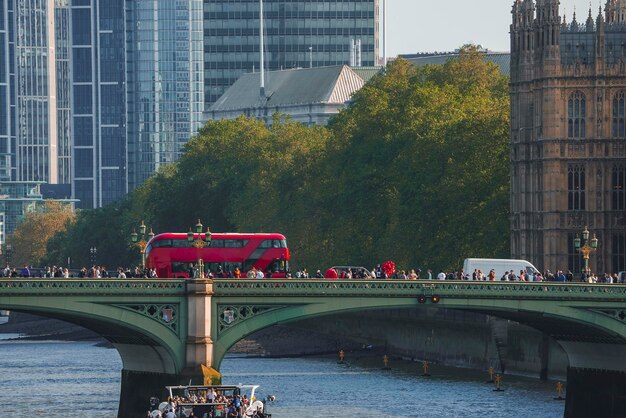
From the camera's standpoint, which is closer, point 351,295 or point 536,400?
point 351,295

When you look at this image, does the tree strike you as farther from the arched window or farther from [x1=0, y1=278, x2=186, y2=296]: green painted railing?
[x1=0, y1=278, x2=186, y2=296]: green painted railing

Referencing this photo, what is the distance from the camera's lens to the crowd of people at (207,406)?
87.2 meters

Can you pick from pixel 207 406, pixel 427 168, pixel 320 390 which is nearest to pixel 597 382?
pixel 320 390

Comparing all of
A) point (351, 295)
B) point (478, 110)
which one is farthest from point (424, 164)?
point (351, 295)

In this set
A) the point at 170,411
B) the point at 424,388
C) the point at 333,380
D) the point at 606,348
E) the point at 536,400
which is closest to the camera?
the point at 170,411

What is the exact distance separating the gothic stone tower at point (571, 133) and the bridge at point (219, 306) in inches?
1062

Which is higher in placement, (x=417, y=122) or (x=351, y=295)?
(x=417, y=122)

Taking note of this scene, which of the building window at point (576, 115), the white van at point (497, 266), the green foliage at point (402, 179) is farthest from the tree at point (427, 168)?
the white van at point (497, 266)

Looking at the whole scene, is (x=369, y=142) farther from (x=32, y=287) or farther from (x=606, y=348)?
(x=32, y=287)

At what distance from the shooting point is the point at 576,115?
126 metres

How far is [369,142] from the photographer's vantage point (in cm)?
16250

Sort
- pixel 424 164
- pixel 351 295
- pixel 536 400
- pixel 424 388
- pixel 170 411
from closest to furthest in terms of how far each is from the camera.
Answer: pixel 170 411 → pixel 351 295 → pixel 536 400 → pixel 424 388 → pixel 424 164

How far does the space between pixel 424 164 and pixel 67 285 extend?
197ft

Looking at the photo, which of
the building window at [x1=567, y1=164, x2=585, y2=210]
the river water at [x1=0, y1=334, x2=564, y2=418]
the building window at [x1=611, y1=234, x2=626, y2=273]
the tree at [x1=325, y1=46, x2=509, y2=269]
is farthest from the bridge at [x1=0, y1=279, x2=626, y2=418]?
the tree at [x1=325, y1=46, x2=509, y2=269]
